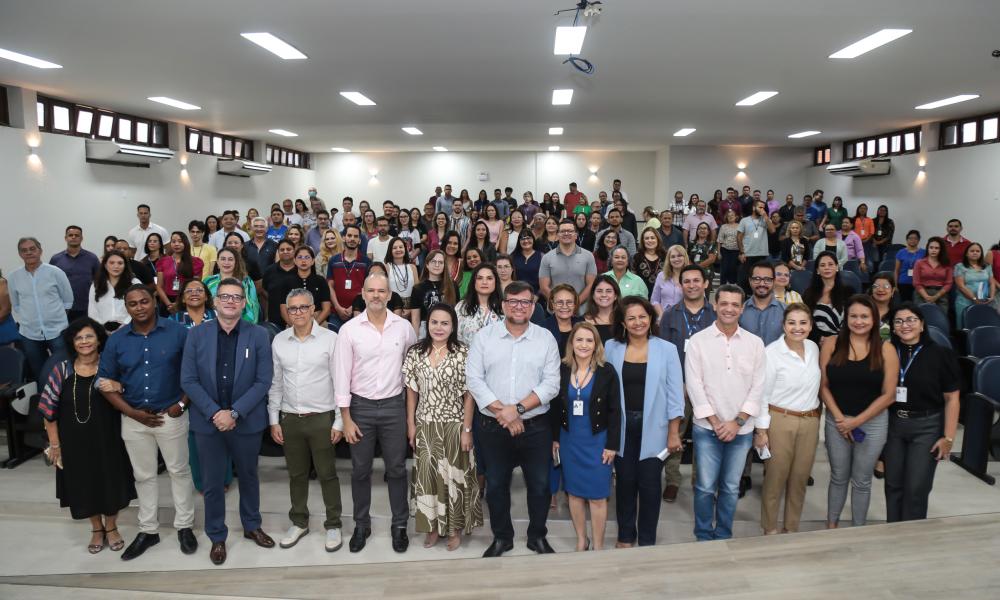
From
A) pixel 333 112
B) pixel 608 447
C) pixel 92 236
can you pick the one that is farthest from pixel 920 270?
pixel 92 236

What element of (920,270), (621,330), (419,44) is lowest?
(621,330)

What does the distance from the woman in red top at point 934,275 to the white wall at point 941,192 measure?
5595 millimetres

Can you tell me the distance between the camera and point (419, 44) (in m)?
6.16

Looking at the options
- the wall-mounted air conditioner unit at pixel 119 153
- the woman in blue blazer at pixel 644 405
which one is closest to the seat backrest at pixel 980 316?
the woman in blue blazer at pixel 644 405

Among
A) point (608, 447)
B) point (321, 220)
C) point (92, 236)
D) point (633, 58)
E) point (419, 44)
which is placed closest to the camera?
point (608, 447)

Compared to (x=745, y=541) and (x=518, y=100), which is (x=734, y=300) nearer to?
(x=745, y=541)

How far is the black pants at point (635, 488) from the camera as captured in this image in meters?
3.25

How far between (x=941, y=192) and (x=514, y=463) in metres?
13.2

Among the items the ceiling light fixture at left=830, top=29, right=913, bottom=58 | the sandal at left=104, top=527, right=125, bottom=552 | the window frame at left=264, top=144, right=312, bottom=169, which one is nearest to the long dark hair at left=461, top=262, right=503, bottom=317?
the sandal at left=104, top=527, right=125, bottom=552

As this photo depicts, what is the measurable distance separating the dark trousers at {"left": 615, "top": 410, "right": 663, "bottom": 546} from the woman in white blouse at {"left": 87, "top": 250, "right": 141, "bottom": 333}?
4248 mm

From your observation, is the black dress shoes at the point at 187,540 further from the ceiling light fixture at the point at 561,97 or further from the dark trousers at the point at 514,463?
the ceiling light fixture at the point at 561,97

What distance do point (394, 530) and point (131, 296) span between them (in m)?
2.03

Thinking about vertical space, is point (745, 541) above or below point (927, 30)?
below

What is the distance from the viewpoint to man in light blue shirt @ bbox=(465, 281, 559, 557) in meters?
3.23
